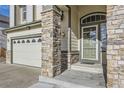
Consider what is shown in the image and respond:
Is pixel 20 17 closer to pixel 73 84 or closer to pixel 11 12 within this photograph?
pixel 11 12

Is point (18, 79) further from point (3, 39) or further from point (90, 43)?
point (3, 39)

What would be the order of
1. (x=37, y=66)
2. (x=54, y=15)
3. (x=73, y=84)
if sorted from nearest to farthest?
(x=73, y=84), (x=54, y=15), (x=37, y=66)

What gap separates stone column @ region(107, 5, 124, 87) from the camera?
2.86m

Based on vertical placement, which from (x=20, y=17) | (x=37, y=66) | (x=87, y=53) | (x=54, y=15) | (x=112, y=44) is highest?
(x=20, y=17)

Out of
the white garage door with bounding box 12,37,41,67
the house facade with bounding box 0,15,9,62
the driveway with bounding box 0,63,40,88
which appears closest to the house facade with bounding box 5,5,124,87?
the white garage door with bounding box 12,37,41,67

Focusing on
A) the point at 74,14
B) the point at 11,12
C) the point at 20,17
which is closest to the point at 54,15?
the point at 74,14

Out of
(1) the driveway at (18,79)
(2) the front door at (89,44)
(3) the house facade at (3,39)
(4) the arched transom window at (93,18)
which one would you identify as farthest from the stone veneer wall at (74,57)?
(3) the house facade at (3,39)

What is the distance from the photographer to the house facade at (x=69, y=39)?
2.96m

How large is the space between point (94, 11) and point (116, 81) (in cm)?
444

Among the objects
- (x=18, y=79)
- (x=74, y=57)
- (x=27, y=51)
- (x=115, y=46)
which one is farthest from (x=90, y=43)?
(x=27, y=51)

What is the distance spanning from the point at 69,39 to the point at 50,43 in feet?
6.24

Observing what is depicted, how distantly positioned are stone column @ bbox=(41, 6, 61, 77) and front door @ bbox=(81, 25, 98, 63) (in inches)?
96.1

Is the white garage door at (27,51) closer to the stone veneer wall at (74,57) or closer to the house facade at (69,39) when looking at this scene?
the house facade at (69,39)

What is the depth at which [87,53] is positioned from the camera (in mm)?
6715
